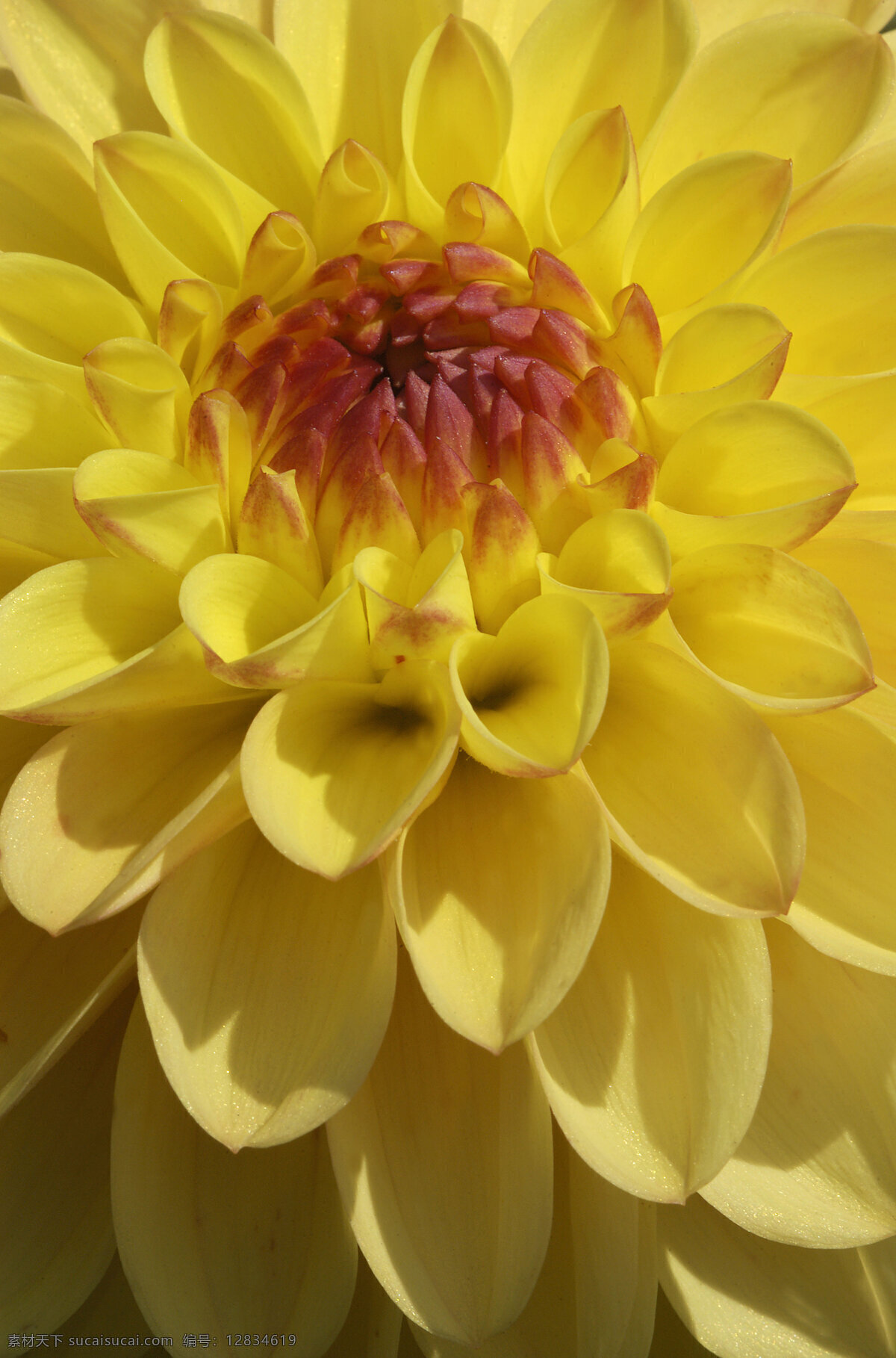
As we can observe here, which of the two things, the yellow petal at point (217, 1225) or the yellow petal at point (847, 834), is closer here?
the yellow petal at point (847, 834)

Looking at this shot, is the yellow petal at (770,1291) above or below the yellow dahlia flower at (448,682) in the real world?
below

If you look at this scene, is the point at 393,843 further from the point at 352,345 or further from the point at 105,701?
the point at 352,345

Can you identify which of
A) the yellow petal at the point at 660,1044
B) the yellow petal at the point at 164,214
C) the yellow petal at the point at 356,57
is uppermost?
the yellow petal at the point at 356,57

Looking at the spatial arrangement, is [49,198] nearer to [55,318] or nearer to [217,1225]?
[55,318]

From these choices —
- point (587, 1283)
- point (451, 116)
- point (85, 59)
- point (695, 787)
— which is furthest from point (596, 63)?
point (587, 1283)

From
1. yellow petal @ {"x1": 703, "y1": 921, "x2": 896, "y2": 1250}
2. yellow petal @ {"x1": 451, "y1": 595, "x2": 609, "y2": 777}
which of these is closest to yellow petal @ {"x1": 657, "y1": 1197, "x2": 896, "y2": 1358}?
yellow petal @ {"x1": 703, "y1": 921, "x2": 896, "y2": 1250}

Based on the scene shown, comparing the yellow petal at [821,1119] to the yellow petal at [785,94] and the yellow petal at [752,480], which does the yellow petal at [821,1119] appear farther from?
the yellow petal at [785,94]

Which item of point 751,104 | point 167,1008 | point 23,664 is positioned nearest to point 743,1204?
point 167,1008

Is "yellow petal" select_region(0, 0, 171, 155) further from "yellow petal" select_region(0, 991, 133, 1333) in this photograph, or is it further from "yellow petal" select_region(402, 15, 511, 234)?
"yellow petal" select_region(0, 991, 133, 1333)

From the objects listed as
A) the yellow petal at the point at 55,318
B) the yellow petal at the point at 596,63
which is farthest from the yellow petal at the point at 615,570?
the yellow petal at the point at 55,318
